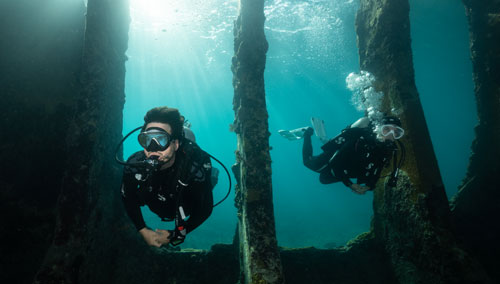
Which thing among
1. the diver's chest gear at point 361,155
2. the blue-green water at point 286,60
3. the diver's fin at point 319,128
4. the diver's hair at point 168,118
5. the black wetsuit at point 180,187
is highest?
the blue-green water at point 286,60

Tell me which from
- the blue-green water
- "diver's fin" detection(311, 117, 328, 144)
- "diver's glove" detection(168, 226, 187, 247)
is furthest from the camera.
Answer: the blue-green water

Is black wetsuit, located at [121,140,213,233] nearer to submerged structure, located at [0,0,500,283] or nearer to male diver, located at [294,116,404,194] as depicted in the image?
submerged structure, located at [0,0,500,283]

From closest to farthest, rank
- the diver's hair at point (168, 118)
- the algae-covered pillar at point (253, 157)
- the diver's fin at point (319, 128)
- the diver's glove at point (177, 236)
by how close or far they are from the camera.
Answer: the diver's glove at point (177, 236)
the diver's hair at point (168, 118)
the algae-covered pillar at point (253, 157)
the diver's fin at point (319, 128)

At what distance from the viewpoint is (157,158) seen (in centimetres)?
244

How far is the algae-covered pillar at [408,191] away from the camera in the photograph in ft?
11.4

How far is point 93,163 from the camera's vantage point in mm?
2939

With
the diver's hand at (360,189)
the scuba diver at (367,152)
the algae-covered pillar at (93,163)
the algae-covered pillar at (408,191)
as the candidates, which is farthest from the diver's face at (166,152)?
the algae-covered pillar at (408,191)

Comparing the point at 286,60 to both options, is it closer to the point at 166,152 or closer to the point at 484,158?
the point at 484,158

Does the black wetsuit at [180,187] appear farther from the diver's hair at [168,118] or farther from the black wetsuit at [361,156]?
the black wetsuit at [361,156]

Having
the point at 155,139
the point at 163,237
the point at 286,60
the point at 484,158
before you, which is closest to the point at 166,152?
the point at 155,139

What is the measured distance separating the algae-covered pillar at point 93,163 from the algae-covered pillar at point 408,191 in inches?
194

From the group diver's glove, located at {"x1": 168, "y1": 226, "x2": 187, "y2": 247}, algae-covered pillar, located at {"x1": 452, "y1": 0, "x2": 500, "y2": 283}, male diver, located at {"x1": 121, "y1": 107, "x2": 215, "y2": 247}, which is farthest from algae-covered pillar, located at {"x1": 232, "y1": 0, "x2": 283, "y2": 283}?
algae-covered pillar, located at {"x1": 452, "y1": 0, "x2": 500, "y2": 283}

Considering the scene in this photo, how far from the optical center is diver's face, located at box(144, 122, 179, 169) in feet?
8.12

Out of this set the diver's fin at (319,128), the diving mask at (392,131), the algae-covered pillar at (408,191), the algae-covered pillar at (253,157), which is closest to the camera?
the algae-covered pillar at (253,157)
